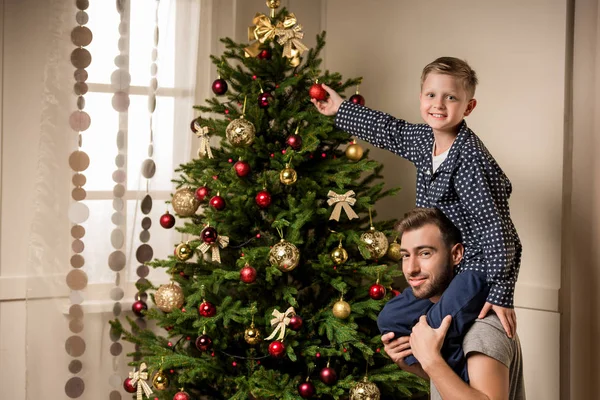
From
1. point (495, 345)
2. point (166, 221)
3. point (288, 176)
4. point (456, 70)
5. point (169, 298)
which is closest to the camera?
point (495, 345)

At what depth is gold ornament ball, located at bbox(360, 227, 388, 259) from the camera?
103 inches

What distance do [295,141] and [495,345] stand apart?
1137mm

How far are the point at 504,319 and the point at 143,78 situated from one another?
204 cm

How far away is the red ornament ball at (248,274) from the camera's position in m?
2.51

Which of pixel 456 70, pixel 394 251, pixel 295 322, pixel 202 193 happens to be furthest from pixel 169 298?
pixel 456 70

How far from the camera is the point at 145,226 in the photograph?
3207 mm

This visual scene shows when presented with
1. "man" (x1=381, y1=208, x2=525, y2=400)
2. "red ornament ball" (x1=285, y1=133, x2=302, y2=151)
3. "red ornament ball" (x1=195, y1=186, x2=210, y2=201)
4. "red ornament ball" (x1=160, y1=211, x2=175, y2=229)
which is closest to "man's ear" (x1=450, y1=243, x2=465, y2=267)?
"man" (x1=381, y1=208, x2=525, y2=400)

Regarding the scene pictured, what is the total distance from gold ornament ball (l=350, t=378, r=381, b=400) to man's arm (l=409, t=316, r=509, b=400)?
69cm

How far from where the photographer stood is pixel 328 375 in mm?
2508

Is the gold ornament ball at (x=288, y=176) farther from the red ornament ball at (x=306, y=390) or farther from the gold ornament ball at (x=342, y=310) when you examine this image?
the red ornament ball at (x=306, y=390)

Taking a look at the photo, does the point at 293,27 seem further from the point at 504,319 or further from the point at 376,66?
the point at 504,319

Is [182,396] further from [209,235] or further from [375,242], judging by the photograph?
[375,242]

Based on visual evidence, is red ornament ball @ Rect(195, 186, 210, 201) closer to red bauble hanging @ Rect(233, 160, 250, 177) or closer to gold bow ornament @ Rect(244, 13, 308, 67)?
red bauble hanging @ Rect(233, 160, 250, 177)

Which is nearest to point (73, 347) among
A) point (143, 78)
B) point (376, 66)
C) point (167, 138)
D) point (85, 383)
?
point (85, 383)
